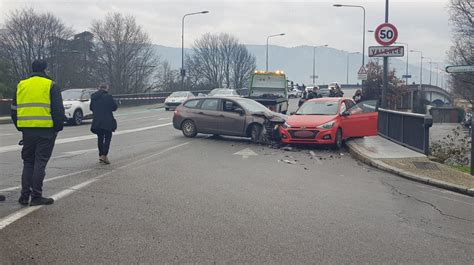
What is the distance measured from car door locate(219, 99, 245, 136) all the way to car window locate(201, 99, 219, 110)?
0.88 ft

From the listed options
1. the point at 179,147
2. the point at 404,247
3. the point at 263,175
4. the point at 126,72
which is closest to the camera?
the point at 404,247

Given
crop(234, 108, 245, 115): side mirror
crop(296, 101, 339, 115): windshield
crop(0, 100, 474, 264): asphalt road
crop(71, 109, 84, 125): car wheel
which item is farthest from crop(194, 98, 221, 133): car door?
crop(71, 109, 84, 125): car wheel

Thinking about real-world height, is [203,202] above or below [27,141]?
below

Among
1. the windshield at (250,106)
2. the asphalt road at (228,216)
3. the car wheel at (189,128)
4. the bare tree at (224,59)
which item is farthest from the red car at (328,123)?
the bare tree at (224,59)

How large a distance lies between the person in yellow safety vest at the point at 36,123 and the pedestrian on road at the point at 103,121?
12.8 feet

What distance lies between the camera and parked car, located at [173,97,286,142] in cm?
1591

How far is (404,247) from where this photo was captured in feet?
18.1

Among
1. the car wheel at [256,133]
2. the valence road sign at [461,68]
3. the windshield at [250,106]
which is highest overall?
the valence road sign at [461,68]

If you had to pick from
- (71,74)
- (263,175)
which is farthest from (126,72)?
(263,175)

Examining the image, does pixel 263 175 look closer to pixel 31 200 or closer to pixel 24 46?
pixel 31 200

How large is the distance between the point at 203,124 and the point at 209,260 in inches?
474

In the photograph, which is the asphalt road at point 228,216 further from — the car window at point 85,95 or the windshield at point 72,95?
the car window at point 85,95

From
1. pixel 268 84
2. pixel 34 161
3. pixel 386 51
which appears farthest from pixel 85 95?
pixel 34 161

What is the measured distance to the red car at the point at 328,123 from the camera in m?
14.7
